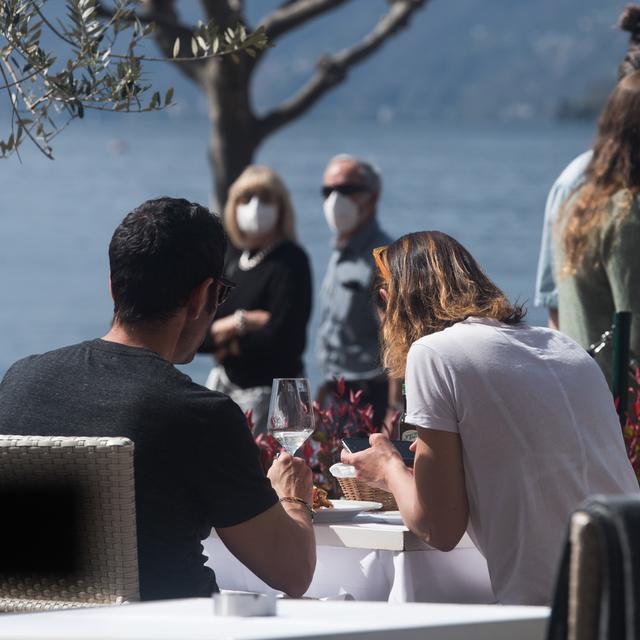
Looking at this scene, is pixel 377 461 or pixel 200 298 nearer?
pixel 200 298

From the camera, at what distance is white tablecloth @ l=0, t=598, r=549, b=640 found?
1.95 m

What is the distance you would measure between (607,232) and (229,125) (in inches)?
227

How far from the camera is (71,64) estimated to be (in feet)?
11.7

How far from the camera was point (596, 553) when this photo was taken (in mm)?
1846

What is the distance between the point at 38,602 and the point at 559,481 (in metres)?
1.03

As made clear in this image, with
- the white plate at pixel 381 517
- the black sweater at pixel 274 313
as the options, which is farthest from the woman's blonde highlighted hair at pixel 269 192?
the white plate at pixel 381 517

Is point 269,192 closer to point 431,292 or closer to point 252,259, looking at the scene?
point 252,259

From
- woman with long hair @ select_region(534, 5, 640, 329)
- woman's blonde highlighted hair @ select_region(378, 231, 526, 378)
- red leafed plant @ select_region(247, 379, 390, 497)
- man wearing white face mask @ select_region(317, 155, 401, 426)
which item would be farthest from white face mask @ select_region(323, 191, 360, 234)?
woman's blonde highlighted hair @ select_region(378, 231, 526, 378)

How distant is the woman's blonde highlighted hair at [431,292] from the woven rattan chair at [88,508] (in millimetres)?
745

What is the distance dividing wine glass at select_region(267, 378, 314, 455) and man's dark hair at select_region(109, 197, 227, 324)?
403 millimetres

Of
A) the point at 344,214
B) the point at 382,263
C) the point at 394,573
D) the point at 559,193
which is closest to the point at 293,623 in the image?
the point at 394,573

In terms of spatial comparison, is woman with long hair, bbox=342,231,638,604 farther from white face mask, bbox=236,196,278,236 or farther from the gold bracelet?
white face mask, bbox=236,196,278,236

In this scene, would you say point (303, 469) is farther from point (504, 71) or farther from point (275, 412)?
point (504, 71)

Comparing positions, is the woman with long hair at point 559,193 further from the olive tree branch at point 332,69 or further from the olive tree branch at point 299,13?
the olive tree branch at point 332,69
